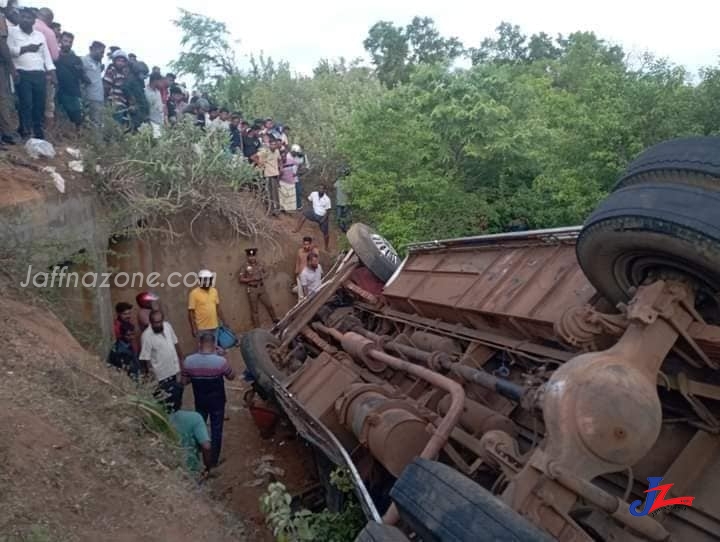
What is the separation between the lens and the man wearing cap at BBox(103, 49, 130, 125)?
10516 millimetres

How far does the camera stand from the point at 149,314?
7.12 metres

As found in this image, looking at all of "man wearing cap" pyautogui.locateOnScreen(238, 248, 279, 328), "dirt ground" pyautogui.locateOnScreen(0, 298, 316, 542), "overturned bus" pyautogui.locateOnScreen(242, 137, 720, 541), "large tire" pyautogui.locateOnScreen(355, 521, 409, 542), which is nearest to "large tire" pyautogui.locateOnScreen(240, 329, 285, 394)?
"dirt ground" pyautogui.locateOnScreen(0, 298, 316, 542)

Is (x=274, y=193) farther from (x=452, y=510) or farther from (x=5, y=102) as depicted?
(x=452, y=510)

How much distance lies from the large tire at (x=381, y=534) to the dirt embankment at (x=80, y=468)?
50.4 inches

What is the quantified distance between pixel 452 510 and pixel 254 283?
8653 millimetres

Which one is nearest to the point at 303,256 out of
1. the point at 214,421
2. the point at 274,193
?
the point at 274,193

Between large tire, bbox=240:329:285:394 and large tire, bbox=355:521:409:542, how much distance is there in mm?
3731

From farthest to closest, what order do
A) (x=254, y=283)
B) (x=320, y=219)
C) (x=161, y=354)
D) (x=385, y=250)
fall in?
(x=320, y=219) → (x=254, y=283) → (x=385, y=250) → (x=161, y=354)

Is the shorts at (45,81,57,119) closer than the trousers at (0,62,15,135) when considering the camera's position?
No

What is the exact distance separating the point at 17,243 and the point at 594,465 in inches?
232

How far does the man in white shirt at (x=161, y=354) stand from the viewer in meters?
6.80

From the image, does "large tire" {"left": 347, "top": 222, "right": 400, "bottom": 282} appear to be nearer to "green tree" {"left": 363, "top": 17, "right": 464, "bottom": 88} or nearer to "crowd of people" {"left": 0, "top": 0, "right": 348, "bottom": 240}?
"crowd of people" {"left": 0, "top": 0, "right": 348, "bottom": 240}

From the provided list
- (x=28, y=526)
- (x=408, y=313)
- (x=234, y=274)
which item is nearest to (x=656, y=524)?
(x=28, y=526)
